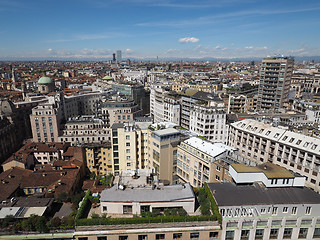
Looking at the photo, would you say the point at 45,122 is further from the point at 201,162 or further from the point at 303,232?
the point at 303,232

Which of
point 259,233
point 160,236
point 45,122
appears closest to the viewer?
point 160,236

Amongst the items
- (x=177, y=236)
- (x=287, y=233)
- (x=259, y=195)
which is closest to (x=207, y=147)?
(x=259, y=195)

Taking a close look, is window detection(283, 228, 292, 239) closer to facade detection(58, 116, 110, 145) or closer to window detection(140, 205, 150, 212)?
window detection(140, 205, 150, 212)

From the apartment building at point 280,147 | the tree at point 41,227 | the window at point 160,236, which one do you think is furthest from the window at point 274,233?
the tree at point 41,227

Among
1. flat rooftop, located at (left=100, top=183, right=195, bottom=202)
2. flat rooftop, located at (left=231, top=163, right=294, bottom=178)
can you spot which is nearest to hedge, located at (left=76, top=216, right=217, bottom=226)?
flat rooftop, located at (left=100, top=183, right=195, bottom=202)

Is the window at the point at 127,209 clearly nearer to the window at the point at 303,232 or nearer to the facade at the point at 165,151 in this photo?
the facade at the point at 165,151

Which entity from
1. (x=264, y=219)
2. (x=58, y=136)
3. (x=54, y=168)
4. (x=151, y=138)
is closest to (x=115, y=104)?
(x=58, y=136)
